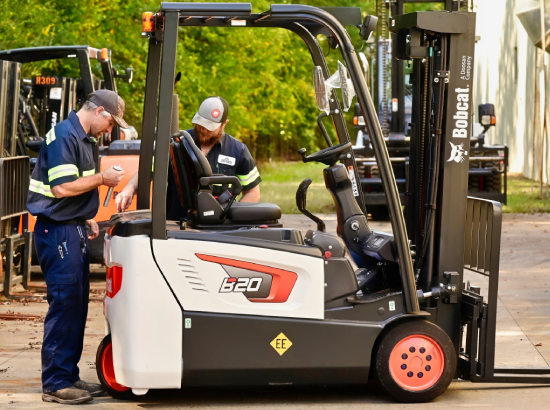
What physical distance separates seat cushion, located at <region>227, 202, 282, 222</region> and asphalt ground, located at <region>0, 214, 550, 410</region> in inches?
43.6

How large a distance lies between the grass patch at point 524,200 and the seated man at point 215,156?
38.0 ft

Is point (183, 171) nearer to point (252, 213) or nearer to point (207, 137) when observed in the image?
point (252, 213)

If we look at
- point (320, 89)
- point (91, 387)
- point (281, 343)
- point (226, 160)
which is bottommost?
point (91, 387)

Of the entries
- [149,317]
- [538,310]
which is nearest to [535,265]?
[538,310]

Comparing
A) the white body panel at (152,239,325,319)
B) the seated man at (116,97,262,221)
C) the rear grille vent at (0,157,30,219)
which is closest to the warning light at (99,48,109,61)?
the rear grille vent at (0,157,30,219)

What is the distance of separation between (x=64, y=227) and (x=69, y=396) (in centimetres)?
101

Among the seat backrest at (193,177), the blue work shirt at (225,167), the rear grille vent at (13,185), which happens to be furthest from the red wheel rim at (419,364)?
the rear grille vent at (13,185)

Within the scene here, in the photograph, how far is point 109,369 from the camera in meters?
5.55

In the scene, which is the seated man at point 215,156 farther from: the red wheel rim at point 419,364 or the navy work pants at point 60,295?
the red wheel rim at point 419,364

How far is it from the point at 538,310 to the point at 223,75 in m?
16.5

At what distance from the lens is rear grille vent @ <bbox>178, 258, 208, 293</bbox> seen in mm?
5020

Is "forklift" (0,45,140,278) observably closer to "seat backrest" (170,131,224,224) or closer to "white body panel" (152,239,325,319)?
"seat backrest" (170,131,224,224)

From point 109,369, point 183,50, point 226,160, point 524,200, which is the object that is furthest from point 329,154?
point 183,50

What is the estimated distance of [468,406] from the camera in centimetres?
523
